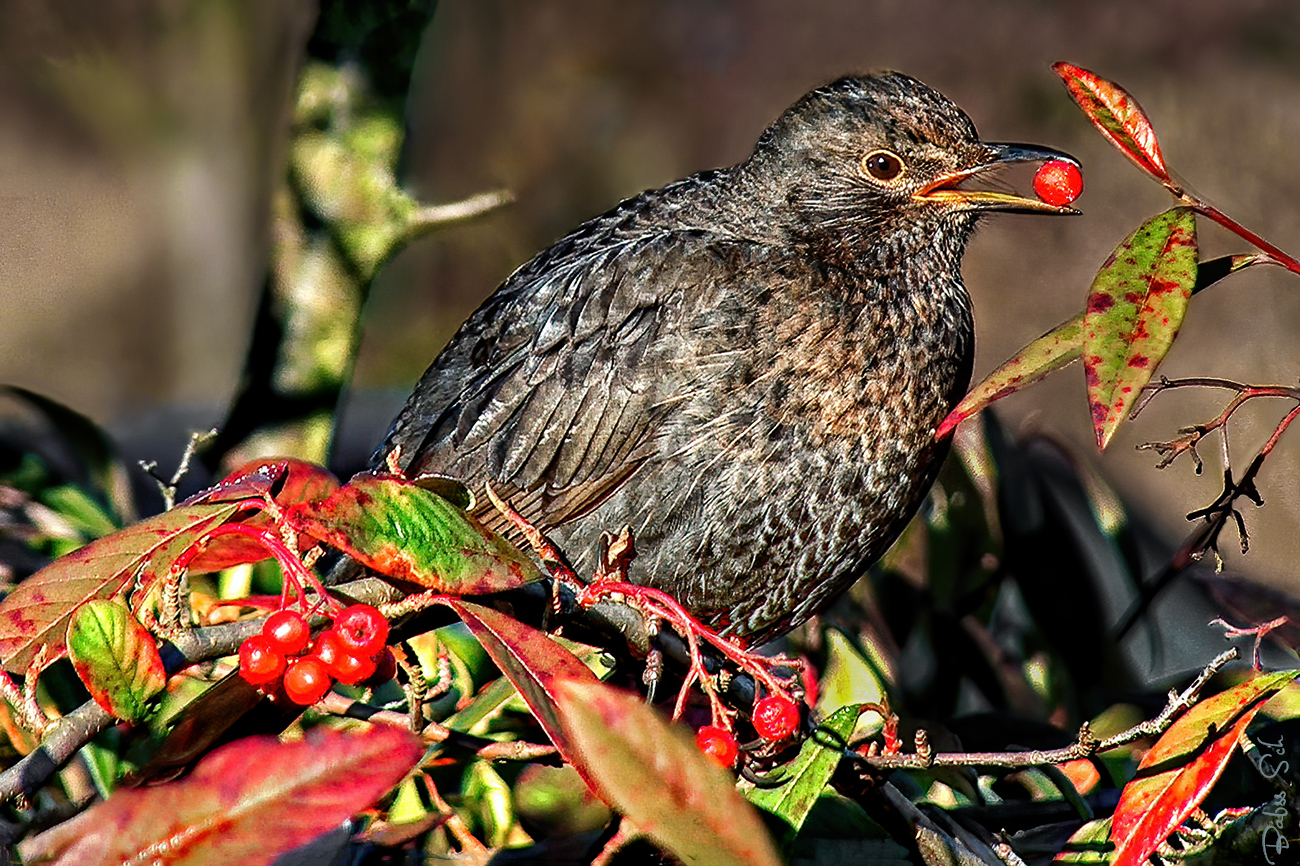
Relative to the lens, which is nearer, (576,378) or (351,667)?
(351,667)

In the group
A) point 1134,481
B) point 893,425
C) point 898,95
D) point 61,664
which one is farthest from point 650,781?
point 1134,481

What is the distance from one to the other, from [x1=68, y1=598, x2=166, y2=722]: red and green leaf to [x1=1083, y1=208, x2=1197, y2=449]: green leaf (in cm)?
82

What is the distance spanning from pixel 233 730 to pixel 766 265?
1.54m

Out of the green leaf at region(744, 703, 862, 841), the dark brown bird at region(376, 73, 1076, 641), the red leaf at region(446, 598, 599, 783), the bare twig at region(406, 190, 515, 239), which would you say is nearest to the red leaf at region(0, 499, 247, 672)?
the red leaf at region(446, 598, 599, 783)

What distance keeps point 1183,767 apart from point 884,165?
62.0 inches

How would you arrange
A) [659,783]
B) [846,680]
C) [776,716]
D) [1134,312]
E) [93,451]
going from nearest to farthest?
[659,783] → [1134,312] → [776,716] → [846,680] → [93,451]

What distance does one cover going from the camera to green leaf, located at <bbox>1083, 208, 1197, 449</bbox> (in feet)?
4.16

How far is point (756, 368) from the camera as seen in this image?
2535mm

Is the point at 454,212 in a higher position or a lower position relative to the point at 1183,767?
higher

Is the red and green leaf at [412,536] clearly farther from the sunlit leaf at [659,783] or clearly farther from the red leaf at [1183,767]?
the red leaf at [1183,767]

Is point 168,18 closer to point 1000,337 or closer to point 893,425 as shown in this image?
point 1000,337

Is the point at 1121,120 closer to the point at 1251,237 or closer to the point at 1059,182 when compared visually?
the point at 1251,237

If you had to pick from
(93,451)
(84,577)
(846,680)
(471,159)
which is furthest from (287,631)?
(471,159)

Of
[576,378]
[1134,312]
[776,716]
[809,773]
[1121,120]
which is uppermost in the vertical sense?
[1121,120]
